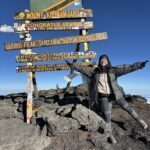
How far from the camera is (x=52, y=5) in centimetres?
1761

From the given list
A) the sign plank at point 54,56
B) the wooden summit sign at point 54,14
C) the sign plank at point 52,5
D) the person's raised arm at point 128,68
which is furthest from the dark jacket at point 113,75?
the sign plank at point 52,5

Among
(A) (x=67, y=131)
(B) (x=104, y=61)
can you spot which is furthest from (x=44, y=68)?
(A) (x=67, y=131)

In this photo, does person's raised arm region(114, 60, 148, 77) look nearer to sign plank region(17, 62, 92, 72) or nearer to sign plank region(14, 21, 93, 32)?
sign plank region(17, 62, 92, 72)

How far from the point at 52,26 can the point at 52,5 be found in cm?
118

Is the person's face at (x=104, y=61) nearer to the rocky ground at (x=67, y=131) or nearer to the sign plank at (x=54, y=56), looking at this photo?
the rocky ground at (x=67, y=131)

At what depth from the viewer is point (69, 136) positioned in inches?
551

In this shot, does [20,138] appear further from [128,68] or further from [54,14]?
[54,14]

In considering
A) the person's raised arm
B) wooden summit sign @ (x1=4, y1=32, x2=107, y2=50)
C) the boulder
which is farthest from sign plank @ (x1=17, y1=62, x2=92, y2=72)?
the boulder

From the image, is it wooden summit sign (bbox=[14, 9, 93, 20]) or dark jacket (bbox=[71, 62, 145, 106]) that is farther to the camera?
wooden summit sign (bbox=[14, 9, 93, 20])

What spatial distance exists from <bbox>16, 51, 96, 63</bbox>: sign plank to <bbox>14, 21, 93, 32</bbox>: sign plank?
124cm

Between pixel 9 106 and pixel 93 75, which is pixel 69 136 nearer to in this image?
pixel 93 75

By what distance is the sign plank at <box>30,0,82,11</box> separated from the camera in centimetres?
1750

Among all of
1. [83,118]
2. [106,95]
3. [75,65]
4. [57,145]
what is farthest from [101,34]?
[57,145]

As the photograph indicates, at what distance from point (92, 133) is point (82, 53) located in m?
4.72
